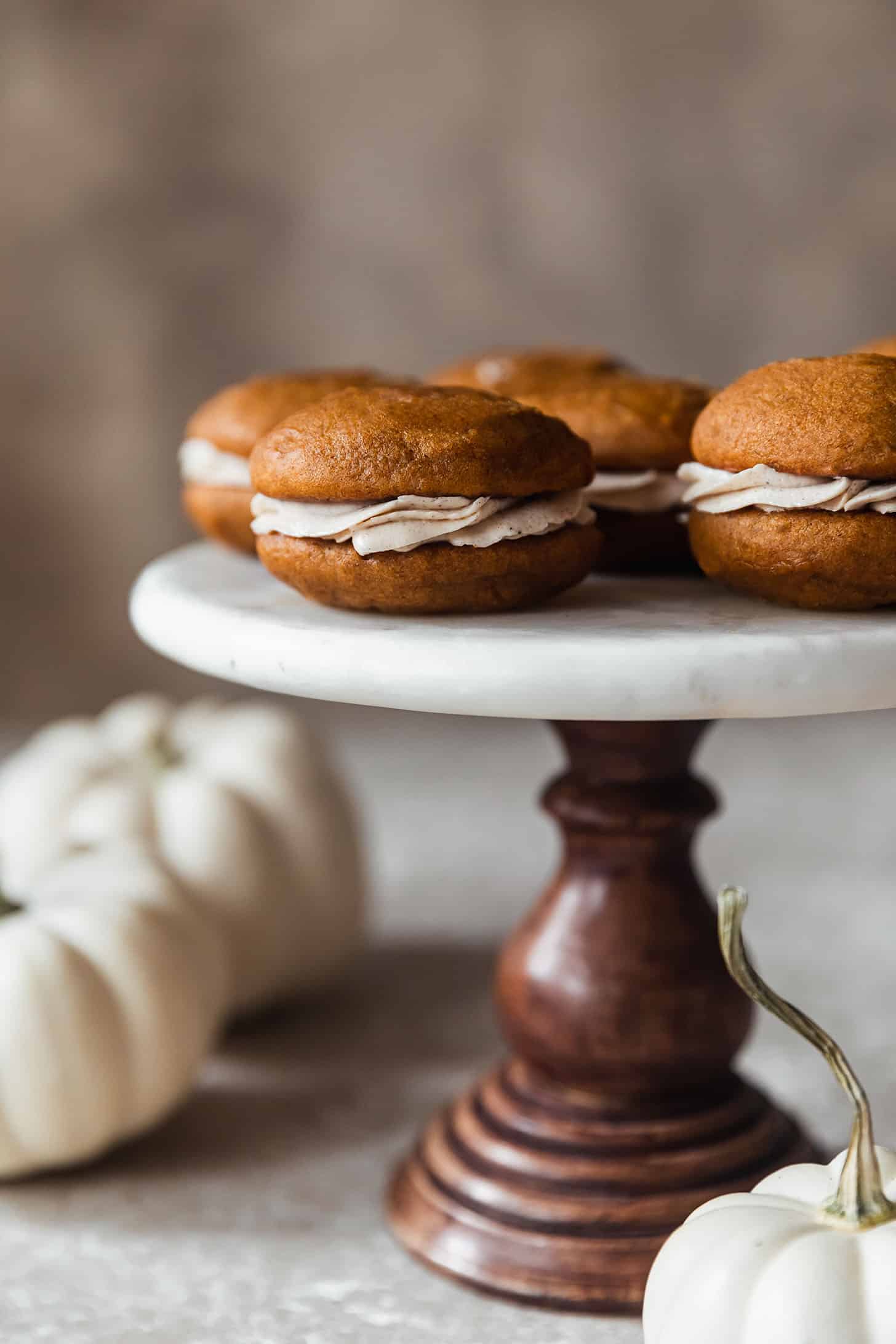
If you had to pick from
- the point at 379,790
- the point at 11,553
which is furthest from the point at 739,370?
the point at 11,553

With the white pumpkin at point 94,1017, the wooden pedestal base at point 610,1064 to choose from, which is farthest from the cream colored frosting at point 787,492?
the white pumpkin at point 94,1017

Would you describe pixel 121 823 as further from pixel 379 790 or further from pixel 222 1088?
pixel 379 790

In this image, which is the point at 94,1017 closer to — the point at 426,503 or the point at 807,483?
the point at 426,503

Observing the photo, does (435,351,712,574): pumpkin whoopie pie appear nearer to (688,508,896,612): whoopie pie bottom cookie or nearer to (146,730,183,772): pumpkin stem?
(688,508,896,612): whoopie pie bottom cookie

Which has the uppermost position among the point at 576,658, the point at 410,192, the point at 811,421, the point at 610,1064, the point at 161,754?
the point at 410,192

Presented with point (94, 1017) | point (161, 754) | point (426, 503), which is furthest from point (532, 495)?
point (161, 754)

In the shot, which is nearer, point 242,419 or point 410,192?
point 242,419

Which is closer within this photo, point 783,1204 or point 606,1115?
point 783,1204
